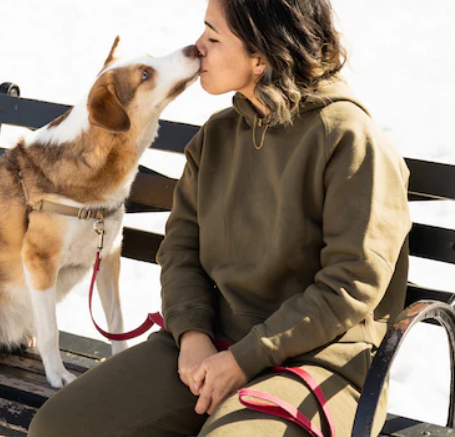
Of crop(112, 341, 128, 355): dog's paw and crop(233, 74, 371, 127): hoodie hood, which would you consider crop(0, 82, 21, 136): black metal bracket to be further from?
crop(233, 74, 371, 127): hoodie hood

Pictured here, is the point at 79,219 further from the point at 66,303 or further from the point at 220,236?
the point at 66,303

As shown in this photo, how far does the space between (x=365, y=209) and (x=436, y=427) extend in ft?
2.88

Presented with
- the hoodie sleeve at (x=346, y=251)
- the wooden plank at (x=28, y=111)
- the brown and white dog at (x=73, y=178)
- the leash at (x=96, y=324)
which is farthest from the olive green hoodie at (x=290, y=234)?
the wooden plank at (x=28, y=111)

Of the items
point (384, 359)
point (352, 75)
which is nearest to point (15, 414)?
point (384, 359)

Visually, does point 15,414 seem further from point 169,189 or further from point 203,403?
point 169,189

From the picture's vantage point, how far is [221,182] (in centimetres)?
243

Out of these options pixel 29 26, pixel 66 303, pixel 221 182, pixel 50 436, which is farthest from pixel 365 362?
pixel 29 26

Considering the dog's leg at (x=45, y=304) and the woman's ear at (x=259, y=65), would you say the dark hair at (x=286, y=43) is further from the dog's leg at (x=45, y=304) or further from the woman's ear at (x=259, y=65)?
the dog's leg at (x=45, y=304)

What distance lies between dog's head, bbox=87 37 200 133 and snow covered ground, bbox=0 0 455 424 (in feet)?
4.71

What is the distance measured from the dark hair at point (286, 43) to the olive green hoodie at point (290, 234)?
0.18 feet

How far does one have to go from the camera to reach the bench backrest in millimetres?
2688

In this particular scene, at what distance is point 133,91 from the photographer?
2971 mm

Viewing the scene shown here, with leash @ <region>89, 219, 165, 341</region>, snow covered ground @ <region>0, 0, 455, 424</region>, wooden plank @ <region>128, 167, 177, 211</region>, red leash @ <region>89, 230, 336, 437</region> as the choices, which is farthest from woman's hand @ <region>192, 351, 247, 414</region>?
snow covered ground @ <region>0, 0, 455, 424</region>

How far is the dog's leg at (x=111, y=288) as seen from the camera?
132 inches
